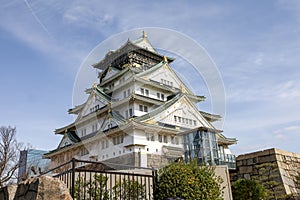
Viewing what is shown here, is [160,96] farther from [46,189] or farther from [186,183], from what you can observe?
[46,189]

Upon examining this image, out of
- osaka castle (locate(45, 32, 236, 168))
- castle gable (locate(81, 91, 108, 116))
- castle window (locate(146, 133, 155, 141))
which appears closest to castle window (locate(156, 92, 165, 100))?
osaka castle (locate(45, 32, 236, 168))

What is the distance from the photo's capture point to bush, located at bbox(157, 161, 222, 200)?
727 centimetres

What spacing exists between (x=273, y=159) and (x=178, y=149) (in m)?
7.95

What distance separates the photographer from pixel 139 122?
785 inches

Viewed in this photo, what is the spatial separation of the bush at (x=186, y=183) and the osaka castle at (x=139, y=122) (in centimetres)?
1032

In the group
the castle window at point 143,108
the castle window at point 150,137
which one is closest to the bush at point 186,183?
the castle window at point 150,137

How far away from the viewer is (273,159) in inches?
617

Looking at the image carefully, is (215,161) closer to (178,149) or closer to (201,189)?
(178,149)

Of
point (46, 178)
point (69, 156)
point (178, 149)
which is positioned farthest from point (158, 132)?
point (46, 178)

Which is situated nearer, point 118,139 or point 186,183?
point 186,183

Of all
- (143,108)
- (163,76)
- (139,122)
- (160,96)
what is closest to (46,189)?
(139,122)

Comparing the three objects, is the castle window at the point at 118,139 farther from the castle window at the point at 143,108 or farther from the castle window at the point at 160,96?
the castle window at the point at 160,96

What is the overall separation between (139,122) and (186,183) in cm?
1273

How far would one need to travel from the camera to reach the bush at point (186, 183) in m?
7.27
